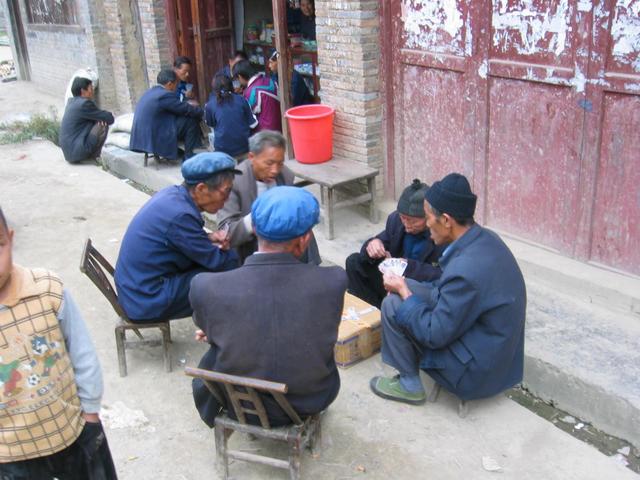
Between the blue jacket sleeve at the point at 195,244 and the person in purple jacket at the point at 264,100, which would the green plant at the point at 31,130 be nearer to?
the person in purple jacket at the point at 264,100

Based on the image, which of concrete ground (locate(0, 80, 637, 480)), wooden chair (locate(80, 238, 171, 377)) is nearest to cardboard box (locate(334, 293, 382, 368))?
concrete ground (locate(0, 80, 637, 480))

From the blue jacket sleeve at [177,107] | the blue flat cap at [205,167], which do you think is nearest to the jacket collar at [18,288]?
the blue flat cap at [205,167]

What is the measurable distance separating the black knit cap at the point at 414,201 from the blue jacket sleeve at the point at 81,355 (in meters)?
2.20

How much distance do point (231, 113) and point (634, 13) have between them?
14.4ft

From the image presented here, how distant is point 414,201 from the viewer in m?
4.18

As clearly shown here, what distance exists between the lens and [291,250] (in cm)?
303

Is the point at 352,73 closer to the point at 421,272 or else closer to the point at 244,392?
the point at 421,272

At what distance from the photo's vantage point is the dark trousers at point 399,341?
373cm

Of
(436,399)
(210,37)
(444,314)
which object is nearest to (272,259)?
(444,314)

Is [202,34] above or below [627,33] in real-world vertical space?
below

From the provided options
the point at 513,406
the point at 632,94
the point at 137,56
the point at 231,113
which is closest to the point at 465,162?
the point at 632,94

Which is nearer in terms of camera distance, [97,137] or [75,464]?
A: [75,464]

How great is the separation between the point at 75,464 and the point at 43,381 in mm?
447

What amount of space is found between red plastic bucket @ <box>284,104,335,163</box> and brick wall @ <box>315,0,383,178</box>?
148 mm
